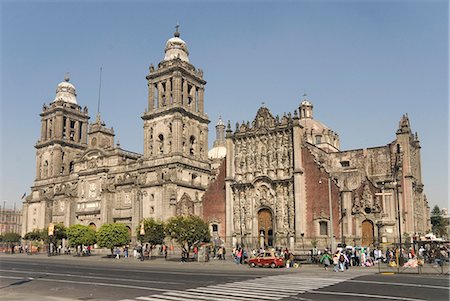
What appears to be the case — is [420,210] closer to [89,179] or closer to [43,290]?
[43,290]

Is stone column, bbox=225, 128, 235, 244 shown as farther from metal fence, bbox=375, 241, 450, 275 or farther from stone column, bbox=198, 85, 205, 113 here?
→ metal fence, bbox=375, 241, 450, 275

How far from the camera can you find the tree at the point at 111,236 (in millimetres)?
57562

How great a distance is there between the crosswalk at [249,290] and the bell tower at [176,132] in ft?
137

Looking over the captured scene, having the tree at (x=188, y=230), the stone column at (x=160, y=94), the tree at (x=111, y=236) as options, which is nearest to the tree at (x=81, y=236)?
the tree at (x=111, y=236)

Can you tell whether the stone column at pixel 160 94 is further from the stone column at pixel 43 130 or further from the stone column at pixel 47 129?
the stone column at pixel 43 130

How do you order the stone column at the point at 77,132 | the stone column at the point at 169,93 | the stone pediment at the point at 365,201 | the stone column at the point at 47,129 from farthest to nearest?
the stone column at the point at 77,132
the stone column at the point at 47,129
the stone column at the point at 169,93
the stone pediment at the point at 365,201

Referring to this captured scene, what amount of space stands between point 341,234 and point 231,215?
1437cm

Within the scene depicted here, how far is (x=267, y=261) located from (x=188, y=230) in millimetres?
11990

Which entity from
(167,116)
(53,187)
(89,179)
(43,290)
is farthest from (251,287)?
(53,187)

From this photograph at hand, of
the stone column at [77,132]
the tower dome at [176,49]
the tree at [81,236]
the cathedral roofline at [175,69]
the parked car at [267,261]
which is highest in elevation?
the tower dome at [176,49]

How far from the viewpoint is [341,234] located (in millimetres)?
49344

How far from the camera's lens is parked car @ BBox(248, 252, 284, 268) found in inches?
1476

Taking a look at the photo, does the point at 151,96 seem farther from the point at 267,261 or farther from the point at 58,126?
the point at 267,261

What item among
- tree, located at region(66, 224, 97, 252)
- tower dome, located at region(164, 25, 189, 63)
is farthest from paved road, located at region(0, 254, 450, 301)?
tower dome, located at region(164, 25, 189, 63)
